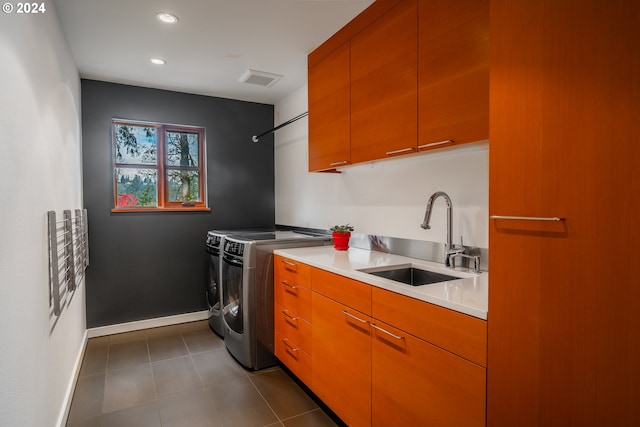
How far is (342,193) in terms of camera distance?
3070mm

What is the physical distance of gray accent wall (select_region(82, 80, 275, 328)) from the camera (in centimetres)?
334

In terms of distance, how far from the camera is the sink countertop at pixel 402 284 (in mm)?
1304

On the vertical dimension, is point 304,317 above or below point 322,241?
below

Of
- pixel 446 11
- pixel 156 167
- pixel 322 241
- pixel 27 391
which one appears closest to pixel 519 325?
pixel 446 11

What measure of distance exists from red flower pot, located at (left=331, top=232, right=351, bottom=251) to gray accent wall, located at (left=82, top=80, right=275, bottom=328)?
169 cm

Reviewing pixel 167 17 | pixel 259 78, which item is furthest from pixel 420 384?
pixel 259 78

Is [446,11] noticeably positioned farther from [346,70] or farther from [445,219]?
[445,219]

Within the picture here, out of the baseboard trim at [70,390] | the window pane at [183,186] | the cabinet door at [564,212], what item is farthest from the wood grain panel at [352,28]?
the baseboard trim at [70,390]

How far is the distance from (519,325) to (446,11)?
1.34m

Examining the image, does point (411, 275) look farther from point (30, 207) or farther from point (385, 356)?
point (30, 207)

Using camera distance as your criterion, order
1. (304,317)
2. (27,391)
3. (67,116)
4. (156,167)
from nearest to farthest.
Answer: (27,391) < (304,317) < (67,116) < (156,167)

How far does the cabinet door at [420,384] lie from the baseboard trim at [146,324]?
8.56ft

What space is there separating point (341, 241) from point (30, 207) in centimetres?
180

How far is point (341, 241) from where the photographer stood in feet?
8.69
